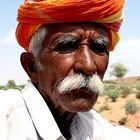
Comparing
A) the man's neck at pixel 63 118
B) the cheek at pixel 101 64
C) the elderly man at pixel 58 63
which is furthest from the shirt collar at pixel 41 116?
the cheek at pixel 101 64

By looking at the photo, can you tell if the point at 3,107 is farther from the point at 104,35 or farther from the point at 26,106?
the point at 104,35

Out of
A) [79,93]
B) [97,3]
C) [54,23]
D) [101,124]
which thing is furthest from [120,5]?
[101,124]

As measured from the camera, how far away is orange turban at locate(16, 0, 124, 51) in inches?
129

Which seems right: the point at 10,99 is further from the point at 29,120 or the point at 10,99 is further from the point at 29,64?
the point at 29,64

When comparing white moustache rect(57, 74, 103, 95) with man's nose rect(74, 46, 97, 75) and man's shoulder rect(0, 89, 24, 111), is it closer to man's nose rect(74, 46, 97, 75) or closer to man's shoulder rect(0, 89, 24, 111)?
man's nose rect(74, 46, 97, 75)

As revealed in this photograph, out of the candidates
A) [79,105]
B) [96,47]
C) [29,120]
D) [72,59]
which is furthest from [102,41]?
[29,120]

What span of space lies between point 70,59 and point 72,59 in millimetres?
16

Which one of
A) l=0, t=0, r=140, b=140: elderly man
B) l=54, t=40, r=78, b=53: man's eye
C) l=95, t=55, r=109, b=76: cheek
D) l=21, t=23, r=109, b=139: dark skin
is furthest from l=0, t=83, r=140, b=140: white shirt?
l=95, t=55, r=109, b=76: cheek

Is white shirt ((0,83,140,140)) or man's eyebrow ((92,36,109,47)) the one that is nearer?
white shirt ((0,83,140,140))

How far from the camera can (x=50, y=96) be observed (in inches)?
133

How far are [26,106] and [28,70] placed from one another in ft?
1.33

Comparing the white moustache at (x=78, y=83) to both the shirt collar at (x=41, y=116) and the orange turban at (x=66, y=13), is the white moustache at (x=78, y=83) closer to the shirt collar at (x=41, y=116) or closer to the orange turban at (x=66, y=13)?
the shirt collar at (x=41, y=116)

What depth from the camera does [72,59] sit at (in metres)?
3.20

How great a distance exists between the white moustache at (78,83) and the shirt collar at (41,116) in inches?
8.7
